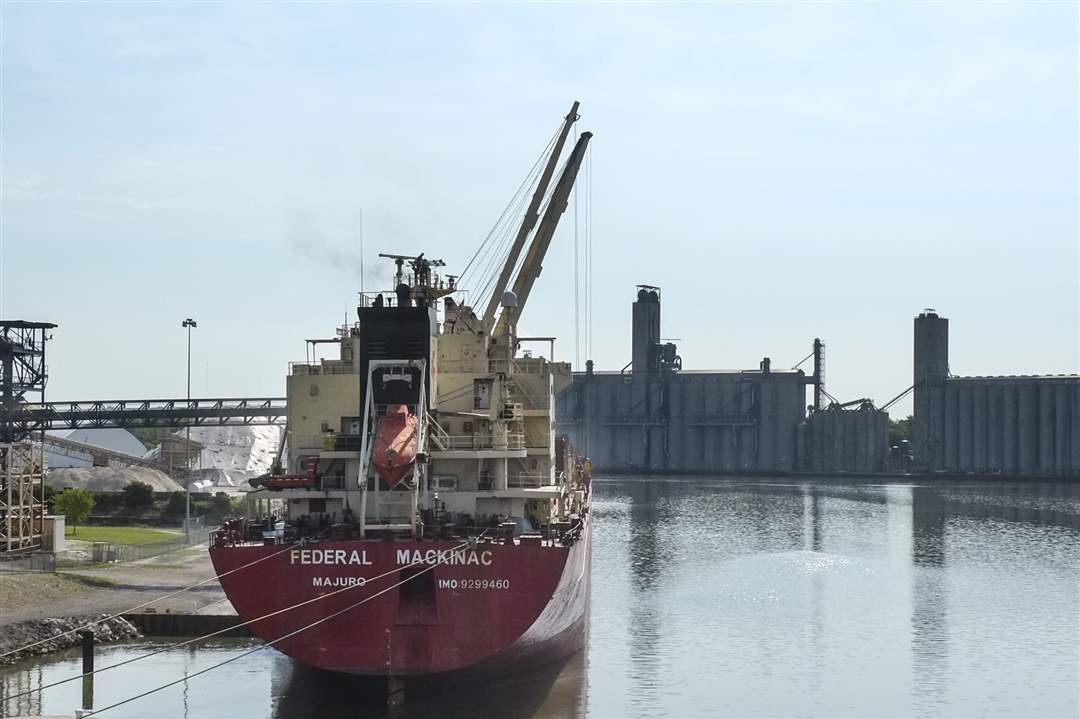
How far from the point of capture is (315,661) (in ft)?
102

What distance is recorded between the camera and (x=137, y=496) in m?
81.1

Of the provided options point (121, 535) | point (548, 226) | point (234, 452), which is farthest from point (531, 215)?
point (234, 452)

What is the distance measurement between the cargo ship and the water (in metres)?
2.12

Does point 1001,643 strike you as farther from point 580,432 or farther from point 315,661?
point 580,432

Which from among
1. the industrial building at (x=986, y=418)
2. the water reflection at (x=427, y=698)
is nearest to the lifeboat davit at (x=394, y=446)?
the water reflection at (x=427, y=698)

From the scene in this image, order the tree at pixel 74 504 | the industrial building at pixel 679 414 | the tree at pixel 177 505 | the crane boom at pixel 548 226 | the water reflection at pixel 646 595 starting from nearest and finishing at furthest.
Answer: the water reflection at pixel 646 595, the crane boom at pixel 548 226, the tree at pixel 74 504, the tree at pixel 177 505, the industrial building at pixel 679 414

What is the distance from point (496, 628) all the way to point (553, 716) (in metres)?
3.69

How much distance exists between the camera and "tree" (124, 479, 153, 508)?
80.9 m

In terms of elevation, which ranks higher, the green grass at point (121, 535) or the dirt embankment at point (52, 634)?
the green grass at point (121, 535)

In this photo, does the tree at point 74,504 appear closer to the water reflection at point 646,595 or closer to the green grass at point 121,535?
the green grass at point 121,535

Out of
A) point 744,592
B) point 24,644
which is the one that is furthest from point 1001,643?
point 24,644

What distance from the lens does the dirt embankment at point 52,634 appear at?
3728cm

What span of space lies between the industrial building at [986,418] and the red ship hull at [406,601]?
5713 inches

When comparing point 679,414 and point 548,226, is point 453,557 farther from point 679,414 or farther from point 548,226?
point 679,414
